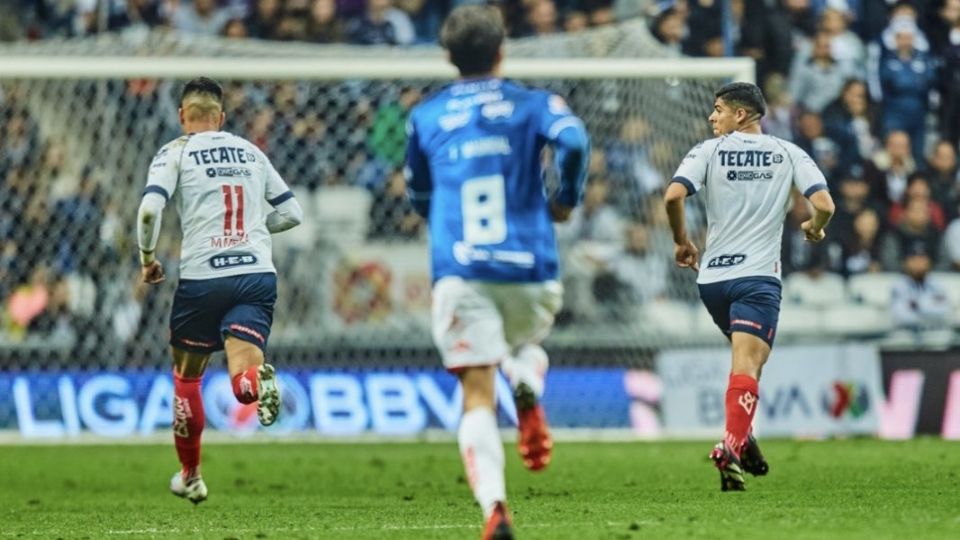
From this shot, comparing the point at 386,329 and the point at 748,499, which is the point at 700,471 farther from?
the point at 386,329

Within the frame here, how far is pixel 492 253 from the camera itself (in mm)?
6996

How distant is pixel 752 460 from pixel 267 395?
2.72 metres

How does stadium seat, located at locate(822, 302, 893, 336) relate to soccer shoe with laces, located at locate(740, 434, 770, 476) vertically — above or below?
below

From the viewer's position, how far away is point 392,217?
58.2ft

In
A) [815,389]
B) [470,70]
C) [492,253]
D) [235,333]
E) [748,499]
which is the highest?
[470,70]

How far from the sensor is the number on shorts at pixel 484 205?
7031mm

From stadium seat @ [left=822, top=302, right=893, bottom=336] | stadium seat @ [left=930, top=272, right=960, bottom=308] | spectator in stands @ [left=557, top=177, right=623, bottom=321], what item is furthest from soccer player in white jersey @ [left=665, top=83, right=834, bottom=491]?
stadium seat @ [left=930, top=272, right=960, bottom=308]

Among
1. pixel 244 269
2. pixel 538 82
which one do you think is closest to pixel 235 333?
pixel 244 269

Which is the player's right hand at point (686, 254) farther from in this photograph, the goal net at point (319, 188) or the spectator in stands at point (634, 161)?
the spectator in stands at point (634, 161)

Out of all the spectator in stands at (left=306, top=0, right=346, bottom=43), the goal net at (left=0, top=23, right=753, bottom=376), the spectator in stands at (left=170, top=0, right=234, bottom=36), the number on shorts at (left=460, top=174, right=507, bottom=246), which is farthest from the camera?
the spectator in stands at (left=170, top=0, right=234, bottom=36)

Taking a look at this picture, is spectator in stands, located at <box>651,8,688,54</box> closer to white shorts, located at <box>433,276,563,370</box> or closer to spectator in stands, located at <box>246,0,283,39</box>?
spectator in stands, located at <box>246,0,283,39</box>

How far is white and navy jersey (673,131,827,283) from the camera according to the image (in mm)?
10398

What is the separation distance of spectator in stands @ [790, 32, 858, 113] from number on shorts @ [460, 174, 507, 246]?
41.5ft

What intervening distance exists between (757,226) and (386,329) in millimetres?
7345
